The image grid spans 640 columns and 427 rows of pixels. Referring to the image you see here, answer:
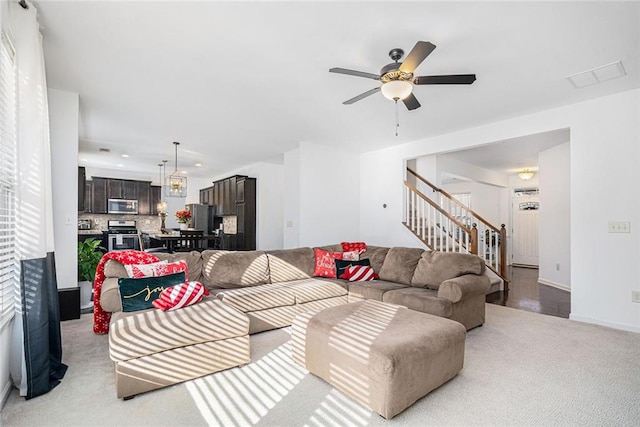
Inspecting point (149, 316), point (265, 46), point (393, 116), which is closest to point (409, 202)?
point (393, 116)

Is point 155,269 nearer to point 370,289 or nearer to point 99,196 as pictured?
point 370,289

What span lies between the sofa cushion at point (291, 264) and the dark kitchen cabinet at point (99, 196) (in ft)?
22.3

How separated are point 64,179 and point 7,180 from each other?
1.62 meters

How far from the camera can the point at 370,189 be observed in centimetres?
635

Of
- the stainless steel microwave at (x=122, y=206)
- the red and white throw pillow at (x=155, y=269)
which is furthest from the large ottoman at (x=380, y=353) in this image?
the stainless steel microwave at (x=122, y=206)

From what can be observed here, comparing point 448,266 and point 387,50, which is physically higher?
point 387,50

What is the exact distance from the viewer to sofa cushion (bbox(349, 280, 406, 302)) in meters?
3.62

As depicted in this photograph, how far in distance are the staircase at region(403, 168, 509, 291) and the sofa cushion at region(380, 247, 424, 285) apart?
1.45m

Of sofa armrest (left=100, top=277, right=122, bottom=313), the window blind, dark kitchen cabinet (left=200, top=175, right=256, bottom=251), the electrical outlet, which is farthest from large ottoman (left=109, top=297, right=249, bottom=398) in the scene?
dark kitchen cabinet (left=200, top=175, right=256, bottom=251)

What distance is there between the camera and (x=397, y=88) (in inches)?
99.7

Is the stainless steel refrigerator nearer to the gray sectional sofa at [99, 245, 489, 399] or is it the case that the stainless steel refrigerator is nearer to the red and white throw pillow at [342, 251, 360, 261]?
the gray sectional sofa at [99, 245, 489, 399]

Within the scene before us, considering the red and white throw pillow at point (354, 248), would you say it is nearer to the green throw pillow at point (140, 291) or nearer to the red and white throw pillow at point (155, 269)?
the red and white throw pillow at point (155, 269)

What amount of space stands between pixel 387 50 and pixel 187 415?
2.99m

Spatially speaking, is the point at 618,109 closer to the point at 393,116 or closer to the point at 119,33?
the point at 393,116
